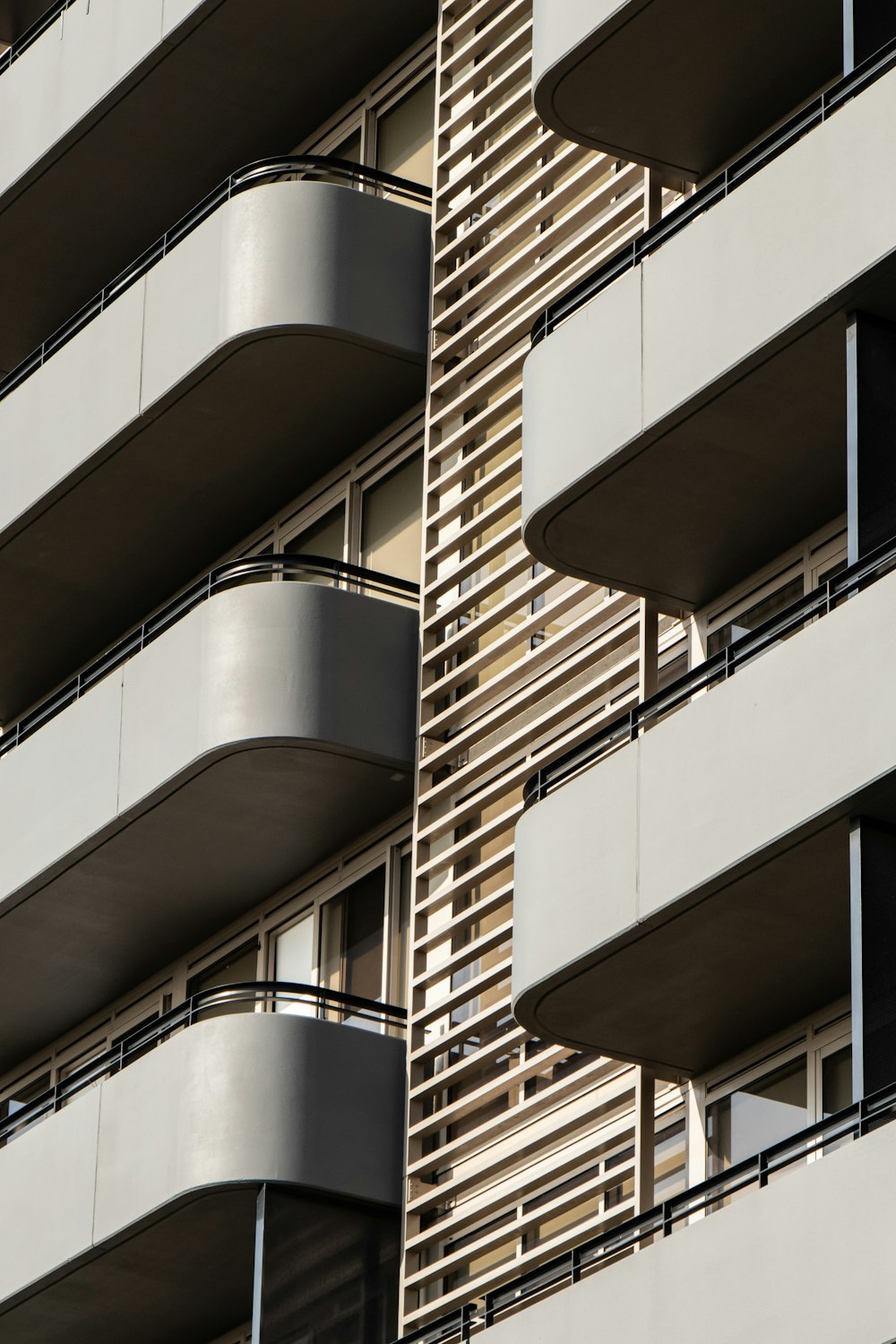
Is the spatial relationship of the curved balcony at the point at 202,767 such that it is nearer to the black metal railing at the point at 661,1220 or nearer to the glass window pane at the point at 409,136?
the glass window pane at the point at 409,136

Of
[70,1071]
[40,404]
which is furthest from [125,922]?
[40,404]

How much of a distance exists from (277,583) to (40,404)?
441cm

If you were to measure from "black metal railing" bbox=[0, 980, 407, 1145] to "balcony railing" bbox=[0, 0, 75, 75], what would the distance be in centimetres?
904

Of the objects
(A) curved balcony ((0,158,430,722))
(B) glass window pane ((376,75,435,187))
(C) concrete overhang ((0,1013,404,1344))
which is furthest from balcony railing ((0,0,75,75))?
(C) concrete overhang ((0,1013,404,1344))

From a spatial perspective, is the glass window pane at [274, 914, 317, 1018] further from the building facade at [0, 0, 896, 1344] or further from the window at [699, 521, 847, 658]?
the window at [699, 521, 847, 658]

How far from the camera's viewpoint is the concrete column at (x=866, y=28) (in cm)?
1681

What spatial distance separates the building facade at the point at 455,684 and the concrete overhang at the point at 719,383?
36 millimetres

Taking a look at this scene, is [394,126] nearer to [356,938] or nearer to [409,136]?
[409,136]

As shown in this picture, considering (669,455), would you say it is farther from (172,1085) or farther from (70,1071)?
(70,1071)

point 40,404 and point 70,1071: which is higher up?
point 40,404

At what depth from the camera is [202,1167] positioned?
18891 millimetres

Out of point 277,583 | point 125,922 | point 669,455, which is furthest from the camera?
point 125,922

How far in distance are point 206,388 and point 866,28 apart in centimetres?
660

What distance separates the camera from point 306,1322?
61.3 ft
